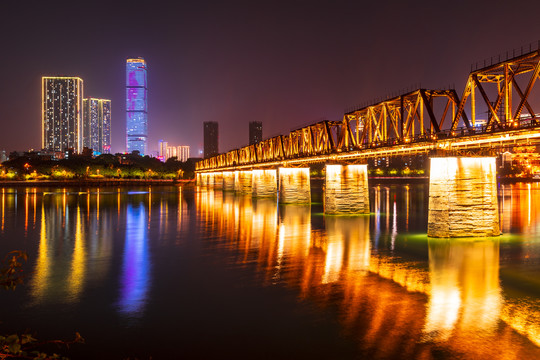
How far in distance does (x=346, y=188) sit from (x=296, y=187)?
75.9 feet

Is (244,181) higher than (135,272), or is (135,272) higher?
(244,181)

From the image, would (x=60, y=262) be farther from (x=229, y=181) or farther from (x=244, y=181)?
(x=229, y=181)

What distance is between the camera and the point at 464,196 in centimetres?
3108

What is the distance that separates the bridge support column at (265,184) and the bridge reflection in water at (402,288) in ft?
182

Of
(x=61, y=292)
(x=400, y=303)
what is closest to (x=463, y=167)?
(x=400, y=303)

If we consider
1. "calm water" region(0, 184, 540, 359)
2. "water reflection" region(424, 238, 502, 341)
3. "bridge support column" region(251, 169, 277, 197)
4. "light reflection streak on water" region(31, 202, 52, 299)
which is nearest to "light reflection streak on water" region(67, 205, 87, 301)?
"calm water" region(0, 184, 540, 359)

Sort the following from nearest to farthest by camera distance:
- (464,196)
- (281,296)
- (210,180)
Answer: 1. (281,296)
2. (464,196)
3. (210,180)

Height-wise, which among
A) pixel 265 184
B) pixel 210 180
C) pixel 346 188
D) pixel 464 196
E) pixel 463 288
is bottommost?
pixel 463 288

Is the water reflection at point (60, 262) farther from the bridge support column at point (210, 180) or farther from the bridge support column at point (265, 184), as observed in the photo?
the bridge support column at point (210, 180)

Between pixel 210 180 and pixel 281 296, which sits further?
pixel 210 180

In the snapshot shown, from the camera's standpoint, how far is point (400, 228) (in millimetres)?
44938

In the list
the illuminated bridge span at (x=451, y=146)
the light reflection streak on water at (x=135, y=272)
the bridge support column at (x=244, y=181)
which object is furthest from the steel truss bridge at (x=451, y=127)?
the bridge support column at (x=244, y=181)

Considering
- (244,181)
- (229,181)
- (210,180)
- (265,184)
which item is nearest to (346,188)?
(265,184)

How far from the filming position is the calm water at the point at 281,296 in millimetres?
14078
